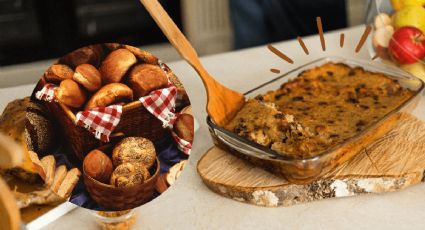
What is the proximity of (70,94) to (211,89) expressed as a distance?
31 centimetres

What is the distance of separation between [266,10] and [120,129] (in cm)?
147

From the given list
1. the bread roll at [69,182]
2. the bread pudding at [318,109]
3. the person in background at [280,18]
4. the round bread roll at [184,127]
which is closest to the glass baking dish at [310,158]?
the bread pudding at [318,109]

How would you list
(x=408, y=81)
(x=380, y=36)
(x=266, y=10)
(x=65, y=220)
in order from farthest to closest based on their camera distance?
1. (x=266, y=10)
2. (x=380, y=36)
3. (x=408, y=81)
4. (x=65, y=220)

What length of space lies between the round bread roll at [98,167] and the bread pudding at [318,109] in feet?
0.84

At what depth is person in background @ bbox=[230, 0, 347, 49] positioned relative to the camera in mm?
1934

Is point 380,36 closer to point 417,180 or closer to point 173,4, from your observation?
point 417,180

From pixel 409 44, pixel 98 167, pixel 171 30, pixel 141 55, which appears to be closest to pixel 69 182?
pixel 98 167

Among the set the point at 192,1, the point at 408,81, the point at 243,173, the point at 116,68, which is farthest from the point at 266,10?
the point at 116,68

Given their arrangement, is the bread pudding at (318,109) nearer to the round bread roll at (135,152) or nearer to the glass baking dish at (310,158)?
the glass baking dish at (310,158)

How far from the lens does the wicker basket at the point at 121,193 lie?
1.83 ft

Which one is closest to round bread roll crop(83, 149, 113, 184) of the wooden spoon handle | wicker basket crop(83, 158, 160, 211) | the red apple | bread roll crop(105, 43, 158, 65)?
wicker basket crop(83, 158, 160, 211)

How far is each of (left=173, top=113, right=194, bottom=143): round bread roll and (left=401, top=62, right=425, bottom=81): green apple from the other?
1.76 ft

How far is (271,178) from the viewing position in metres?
0.77

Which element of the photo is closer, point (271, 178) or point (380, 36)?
point (271, 178)
